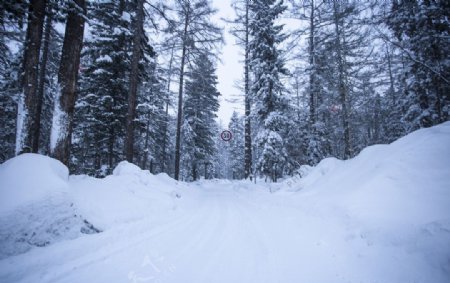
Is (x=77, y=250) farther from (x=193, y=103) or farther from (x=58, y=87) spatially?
(x=193, y=103)

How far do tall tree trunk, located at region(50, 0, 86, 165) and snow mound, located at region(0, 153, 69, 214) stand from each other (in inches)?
62.4

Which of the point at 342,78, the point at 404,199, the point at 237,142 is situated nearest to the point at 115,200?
the point at 404,199

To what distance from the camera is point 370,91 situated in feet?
49.5

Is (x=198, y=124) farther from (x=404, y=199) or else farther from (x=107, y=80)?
(x=404, y=199)

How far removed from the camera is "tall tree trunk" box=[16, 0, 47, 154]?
5.31 meters

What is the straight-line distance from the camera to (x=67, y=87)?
567cm

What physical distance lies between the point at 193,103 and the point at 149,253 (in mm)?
21809

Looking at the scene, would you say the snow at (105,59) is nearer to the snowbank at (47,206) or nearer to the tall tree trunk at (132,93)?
the tall tree trunk at (132,93)

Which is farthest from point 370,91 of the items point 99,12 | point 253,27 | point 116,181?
point 99,12

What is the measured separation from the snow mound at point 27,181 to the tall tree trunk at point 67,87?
5.20 ft

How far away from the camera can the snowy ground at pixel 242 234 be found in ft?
8.82

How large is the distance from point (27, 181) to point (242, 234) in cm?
423

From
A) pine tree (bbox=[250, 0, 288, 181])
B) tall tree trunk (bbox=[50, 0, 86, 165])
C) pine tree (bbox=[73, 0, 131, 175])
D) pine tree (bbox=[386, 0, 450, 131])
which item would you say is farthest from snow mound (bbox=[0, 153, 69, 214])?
pine tree (bbox=[250, 0, 288, 181])

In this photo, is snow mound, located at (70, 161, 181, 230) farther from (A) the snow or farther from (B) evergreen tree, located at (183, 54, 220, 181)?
(B) evergreen tree, located at (183, 54, 220, 181)
